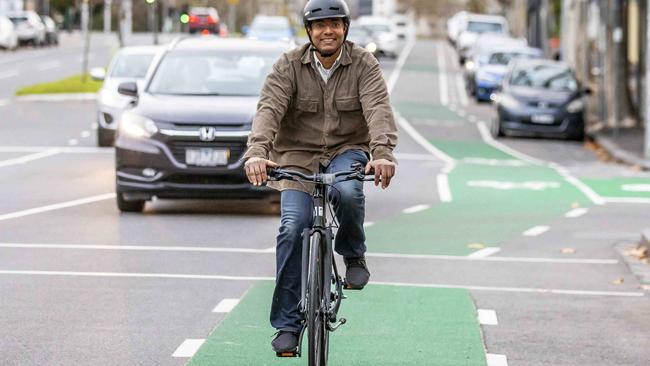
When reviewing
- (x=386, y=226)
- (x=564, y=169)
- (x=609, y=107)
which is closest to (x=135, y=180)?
(x=386, y=226)

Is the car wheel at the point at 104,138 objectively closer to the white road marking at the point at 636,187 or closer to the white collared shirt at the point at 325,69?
the white road marking at the point at 636,187

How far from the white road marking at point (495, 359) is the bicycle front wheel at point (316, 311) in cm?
149

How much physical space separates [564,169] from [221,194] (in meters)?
10.1

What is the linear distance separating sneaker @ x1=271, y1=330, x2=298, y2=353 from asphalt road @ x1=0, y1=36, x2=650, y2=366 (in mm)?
852

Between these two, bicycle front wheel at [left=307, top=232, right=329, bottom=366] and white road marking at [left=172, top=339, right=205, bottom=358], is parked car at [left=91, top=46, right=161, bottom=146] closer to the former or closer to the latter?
white road marking at [left=172, top=339, right=205, bottom=358]

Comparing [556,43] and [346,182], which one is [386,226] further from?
[556,43]

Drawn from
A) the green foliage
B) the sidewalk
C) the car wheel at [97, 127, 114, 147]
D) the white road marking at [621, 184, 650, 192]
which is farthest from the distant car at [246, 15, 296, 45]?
the white road marking at [621, 184, 650, 192]

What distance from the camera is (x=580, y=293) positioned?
38.1 feet

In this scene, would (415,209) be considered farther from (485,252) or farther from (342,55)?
(342,55)

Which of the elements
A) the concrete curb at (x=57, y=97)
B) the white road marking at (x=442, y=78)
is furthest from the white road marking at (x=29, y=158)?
the white road marking at (x=442, y=78)

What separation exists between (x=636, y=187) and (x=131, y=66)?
945 cm

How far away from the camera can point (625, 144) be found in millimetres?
30188

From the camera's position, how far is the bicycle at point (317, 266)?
24.2 ft

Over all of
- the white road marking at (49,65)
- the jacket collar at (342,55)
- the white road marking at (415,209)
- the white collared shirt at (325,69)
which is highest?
the jacket collar at (342,55)
